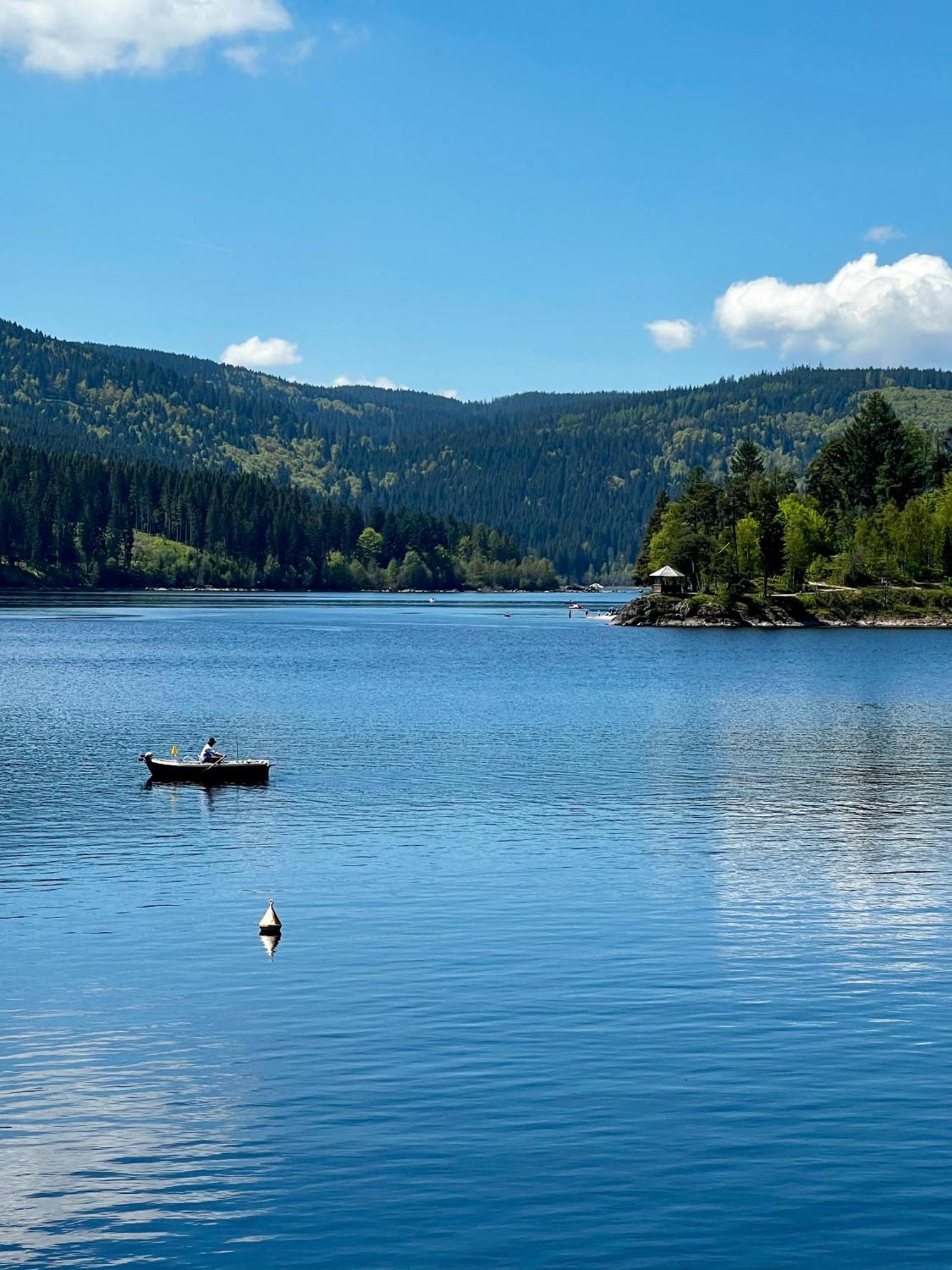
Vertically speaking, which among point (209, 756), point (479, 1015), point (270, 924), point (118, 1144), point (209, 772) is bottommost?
point (118, 1144)

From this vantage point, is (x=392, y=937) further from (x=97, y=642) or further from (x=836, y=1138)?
(x=97, y=642)

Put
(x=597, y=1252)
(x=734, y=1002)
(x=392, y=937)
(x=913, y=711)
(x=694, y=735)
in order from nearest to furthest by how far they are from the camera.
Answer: (x=597, y=1252) → (x=734, y=1002) → (x=392, y=937) → (x=694, y=735) → (x=913, y=711)

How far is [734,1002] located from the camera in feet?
114

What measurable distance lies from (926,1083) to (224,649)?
153158 mm

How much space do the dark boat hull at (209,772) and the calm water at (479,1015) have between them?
4.46ft

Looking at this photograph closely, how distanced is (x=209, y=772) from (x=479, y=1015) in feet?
133

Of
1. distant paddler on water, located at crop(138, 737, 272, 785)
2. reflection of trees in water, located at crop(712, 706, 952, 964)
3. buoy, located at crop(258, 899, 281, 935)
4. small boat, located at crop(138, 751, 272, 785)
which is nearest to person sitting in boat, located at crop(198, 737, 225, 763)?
distant paddler on water, located at crop(138, 737, 272, 785)

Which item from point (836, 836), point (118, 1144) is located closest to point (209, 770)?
point (836, 836)

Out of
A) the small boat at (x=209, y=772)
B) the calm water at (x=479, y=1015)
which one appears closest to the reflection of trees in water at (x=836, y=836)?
the calm water at (x=479, y=1015)

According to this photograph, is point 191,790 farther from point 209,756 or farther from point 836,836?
point 836,836

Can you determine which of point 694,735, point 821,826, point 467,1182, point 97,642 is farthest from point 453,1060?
point 97,642

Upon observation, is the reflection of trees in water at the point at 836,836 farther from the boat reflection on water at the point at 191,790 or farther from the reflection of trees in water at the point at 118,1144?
the boat reflection on water at the point at 191,790

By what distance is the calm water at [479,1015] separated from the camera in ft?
76.0

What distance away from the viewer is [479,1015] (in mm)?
33469
